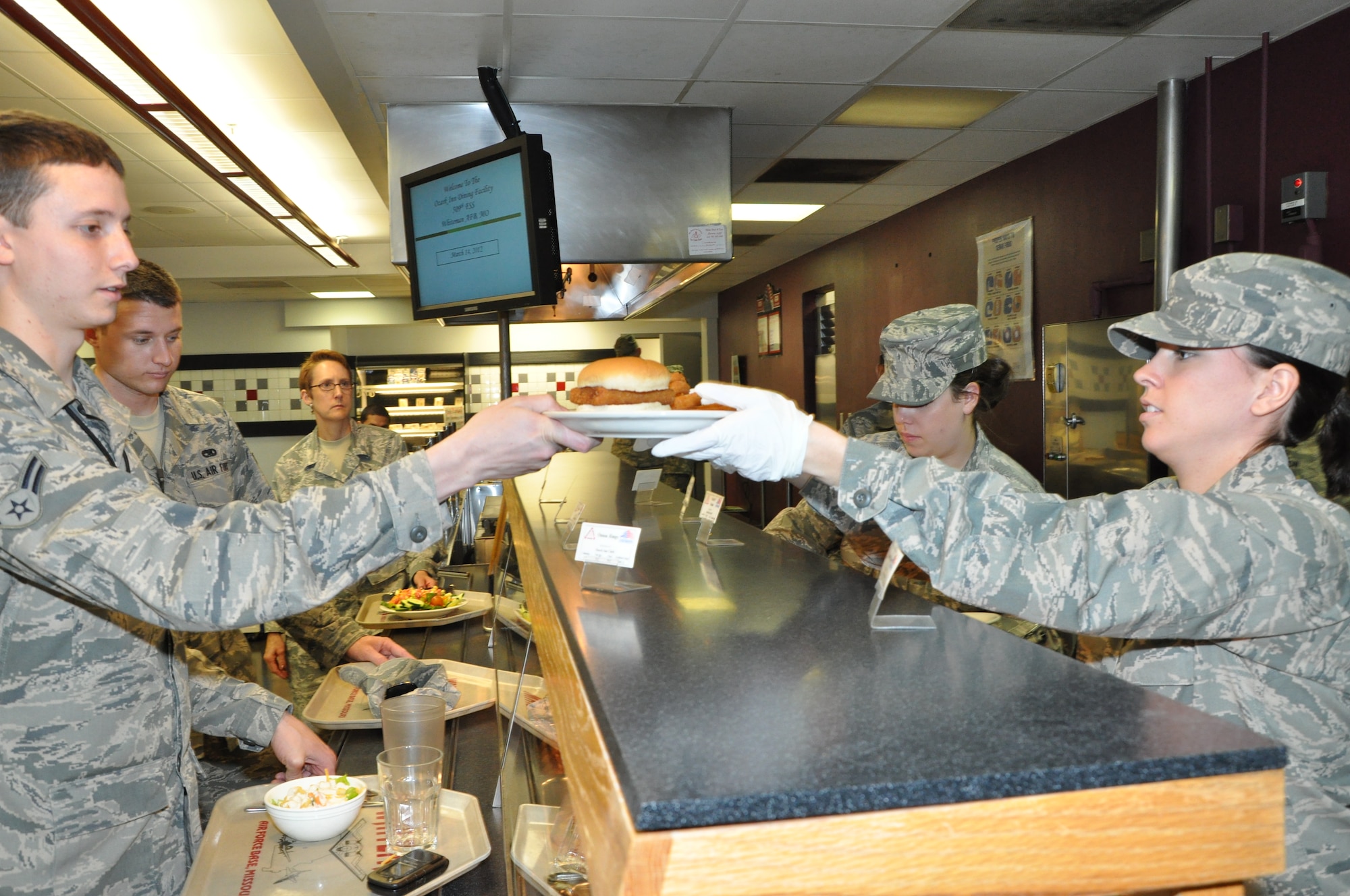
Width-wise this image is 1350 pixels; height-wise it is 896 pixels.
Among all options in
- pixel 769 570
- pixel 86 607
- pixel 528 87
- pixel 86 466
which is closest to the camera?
pixel 86 466

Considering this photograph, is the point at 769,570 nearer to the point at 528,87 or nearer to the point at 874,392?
the point at 874,392

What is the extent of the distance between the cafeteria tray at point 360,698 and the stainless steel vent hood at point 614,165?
2.34 m

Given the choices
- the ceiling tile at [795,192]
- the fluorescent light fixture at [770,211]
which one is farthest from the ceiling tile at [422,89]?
the fluorescent light fixture at [770,211]

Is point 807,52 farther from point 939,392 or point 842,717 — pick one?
point 842,717

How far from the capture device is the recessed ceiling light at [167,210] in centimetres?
729

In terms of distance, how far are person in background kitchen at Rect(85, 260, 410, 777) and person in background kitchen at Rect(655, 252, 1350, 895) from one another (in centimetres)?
175

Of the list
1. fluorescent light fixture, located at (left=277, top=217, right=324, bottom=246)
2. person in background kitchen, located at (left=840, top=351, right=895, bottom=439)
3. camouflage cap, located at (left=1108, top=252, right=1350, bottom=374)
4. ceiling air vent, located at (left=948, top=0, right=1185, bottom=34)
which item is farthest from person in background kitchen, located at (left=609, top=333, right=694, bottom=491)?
fluorescent light fixture, located at (left=277, top=217, right=324, bottom=246)

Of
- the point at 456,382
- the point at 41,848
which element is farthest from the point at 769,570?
the point at 456,382

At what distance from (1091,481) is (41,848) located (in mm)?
4369

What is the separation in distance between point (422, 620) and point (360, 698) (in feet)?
2.97

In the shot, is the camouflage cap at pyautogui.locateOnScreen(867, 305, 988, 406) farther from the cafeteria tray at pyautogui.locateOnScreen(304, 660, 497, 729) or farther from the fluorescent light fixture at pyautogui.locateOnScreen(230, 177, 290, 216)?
the fluorescent light fixture at pyautogui.locateOnScreen(230, 177, 290, 216)

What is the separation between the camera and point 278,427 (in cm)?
1260

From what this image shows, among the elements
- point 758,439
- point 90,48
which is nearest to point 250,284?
point 90,48

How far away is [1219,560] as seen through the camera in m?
1.23
